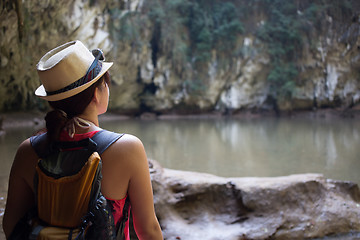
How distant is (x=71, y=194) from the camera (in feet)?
2.23

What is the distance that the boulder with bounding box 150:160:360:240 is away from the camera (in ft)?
7.28

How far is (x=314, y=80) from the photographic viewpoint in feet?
59.4

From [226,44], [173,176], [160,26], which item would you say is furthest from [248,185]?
[226,44]

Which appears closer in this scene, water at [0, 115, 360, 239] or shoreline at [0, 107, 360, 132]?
water at [0, 115, 360, 239]

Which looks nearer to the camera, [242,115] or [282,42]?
[282,42]

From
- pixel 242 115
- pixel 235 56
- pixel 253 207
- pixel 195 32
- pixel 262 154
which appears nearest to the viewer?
pixel 253 207

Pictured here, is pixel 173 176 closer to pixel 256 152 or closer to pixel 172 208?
pixel 172 208

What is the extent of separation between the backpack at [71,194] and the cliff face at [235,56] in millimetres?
14596

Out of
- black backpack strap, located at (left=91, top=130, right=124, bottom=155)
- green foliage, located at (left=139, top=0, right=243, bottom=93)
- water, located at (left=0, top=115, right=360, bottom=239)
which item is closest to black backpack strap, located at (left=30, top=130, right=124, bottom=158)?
black backpack strap, located at (left=91, top=130, right=124, bottom=155)

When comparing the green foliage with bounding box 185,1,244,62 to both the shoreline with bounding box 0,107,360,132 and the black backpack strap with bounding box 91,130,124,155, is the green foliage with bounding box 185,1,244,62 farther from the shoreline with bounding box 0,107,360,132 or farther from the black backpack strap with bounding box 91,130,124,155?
the black backpack strap with bounding box 91,130,124,155

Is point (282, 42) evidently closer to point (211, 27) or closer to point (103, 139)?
point (211, 27)

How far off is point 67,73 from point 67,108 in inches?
3.6

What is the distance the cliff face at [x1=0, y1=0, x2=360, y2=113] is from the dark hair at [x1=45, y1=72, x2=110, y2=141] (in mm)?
14500

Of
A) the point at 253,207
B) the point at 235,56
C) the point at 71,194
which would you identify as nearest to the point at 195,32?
the point at 235,56
